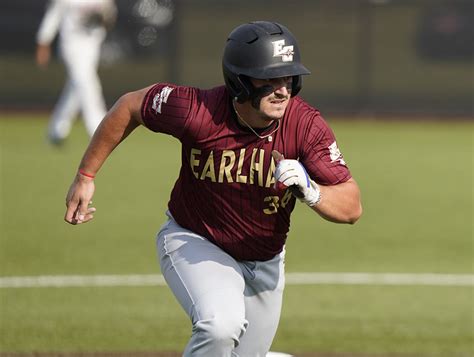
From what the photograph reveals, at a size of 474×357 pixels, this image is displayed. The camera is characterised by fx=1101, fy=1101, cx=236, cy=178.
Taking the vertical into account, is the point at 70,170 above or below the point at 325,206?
below

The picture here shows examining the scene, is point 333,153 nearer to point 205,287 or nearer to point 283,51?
point 283,51

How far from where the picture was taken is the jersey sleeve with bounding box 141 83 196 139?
5.66 meters

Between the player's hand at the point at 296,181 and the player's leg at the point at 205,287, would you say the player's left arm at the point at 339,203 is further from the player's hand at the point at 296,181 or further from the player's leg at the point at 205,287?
the player's leg at the point at 205,287

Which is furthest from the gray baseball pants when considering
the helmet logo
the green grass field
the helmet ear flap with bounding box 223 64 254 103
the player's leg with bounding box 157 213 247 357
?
the green grass field

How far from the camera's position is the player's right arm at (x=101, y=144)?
5820mm

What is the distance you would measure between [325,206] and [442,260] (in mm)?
5397

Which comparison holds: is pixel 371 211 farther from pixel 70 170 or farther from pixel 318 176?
pixel 318 176

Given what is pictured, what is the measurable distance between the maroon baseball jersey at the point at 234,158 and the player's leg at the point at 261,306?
14 centimetres

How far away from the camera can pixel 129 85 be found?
2202 cm

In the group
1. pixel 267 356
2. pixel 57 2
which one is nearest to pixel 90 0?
pixel 57 2

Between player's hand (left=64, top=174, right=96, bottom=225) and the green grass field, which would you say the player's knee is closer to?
player's hand (left=64, top=174, right=96, bottom=225)

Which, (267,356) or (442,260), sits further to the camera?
(442,260)

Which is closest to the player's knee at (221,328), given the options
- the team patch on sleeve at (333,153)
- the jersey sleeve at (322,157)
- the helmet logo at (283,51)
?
the jersey sleeve at (322,157)

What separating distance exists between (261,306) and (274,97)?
3.95ft
